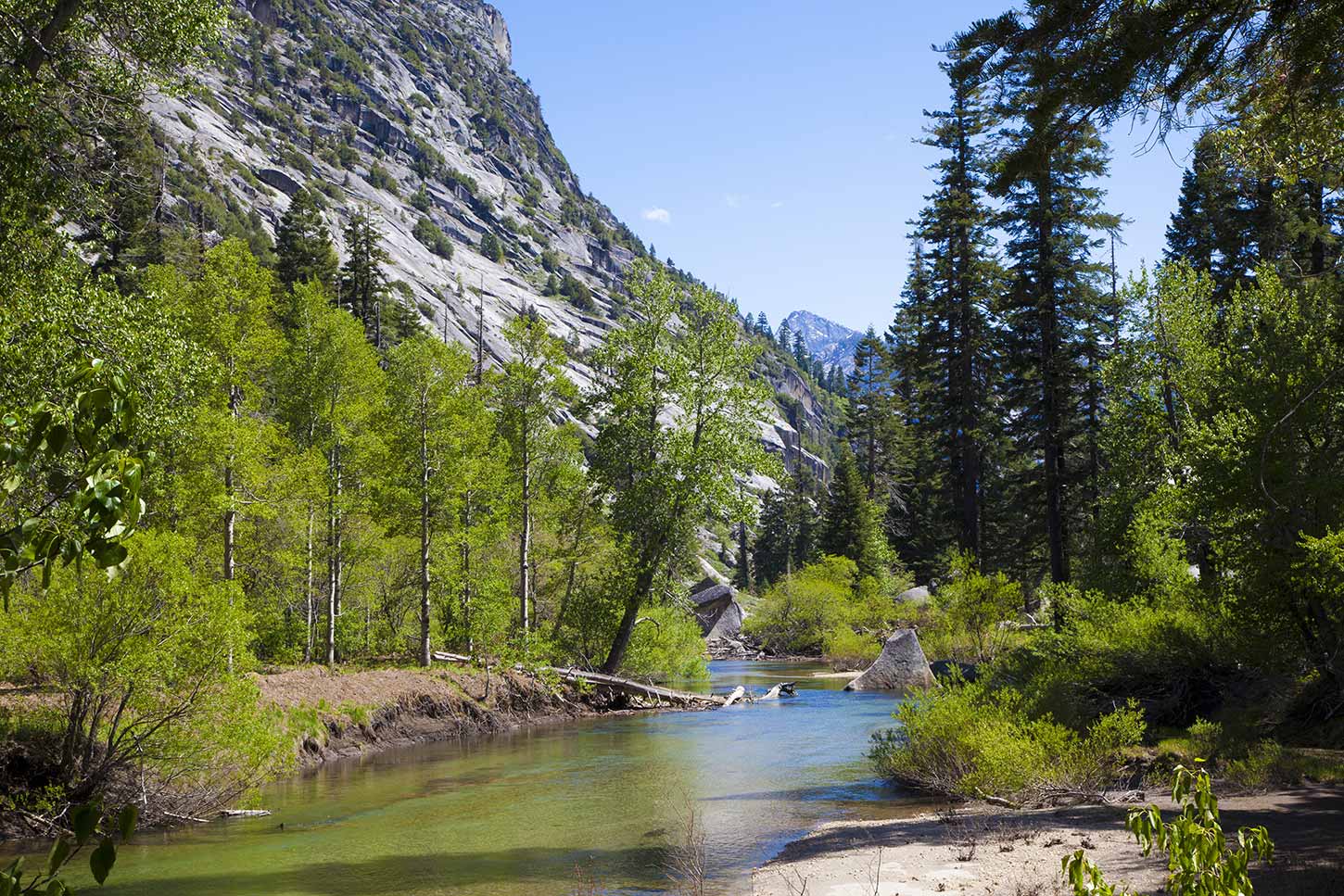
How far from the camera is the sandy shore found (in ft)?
26.5

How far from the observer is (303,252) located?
48.0 m

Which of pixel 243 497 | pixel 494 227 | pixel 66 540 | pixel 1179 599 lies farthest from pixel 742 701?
pixel 494 227

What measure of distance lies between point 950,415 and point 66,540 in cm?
3935

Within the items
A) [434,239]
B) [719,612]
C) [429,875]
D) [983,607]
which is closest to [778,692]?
[983,607]

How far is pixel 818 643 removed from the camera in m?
50.7

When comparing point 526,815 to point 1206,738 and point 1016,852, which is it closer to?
point 1016,852

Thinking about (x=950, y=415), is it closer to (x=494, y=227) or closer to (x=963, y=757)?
(x=963, y=757)

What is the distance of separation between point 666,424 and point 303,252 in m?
29.3

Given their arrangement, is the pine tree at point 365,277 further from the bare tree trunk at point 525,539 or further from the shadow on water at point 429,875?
the shadow on water at point 429,875

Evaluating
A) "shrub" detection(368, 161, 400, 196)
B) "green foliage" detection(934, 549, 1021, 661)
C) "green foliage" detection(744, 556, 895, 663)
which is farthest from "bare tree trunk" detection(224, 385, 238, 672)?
"shrub" detection(368, 161, 400, 196)

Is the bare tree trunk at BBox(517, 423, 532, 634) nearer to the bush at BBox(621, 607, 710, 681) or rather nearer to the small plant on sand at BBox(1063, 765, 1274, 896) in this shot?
the bush at BBox(621, 607, 710, 681)

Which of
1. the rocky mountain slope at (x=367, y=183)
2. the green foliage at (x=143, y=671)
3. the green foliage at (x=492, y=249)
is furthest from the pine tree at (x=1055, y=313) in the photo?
the green foliage at (x=492, y=249)

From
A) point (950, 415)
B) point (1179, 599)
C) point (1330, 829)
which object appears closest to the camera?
point (1330, 829)

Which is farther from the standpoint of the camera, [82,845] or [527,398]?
[527,398]
